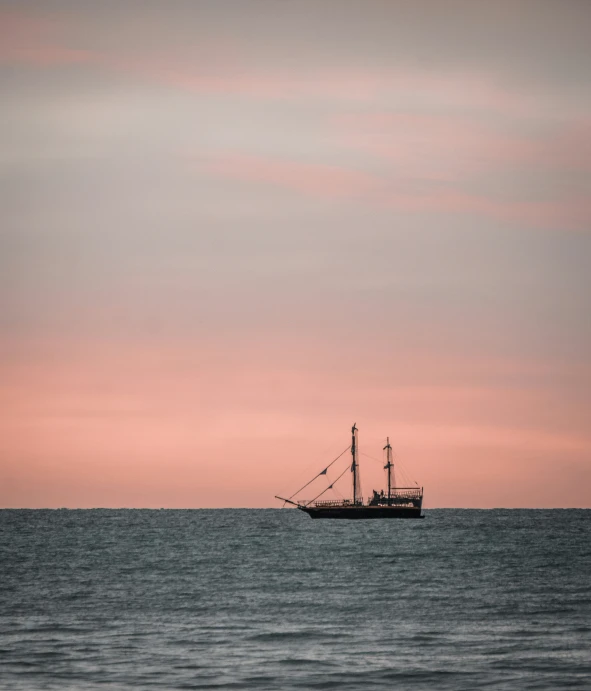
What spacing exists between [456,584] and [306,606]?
59.8 feet

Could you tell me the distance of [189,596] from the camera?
226 feet

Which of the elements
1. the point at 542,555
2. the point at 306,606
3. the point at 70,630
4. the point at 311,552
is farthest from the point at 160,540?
the point at 70,630

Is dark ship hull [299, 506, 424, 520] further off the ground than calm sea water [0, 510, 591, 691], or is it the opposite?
dark ship hull [299, 506, 424, 520]

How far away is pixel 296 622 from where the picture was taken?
54781 millimetres

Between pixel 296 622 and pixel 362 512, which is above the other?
pixel 362 512

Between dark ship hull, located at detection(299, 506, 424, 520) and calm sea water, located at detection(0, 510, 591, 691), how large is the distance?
81.1m

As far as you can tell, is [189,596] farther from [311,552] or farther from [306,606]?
[311,552]

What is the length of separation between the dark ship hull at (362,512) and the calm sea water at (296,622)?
81129mm

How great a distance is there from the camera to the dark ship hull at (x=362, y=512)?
190 m

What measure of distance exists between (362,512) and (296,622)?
137 metres

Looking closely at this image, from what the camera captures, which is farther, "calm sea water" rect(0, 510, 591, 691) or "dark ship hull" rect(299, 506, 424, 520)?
"dark ship hull" rect(299, 506, 424, 520)

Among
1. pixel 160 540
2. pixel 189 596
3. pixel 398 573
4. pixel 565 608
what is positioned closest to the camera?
pixel 565 608

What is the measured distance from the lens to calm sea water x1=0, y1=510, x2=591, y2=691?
39.4 metres

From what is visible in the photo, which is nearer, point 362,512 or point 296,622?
point 296,622
